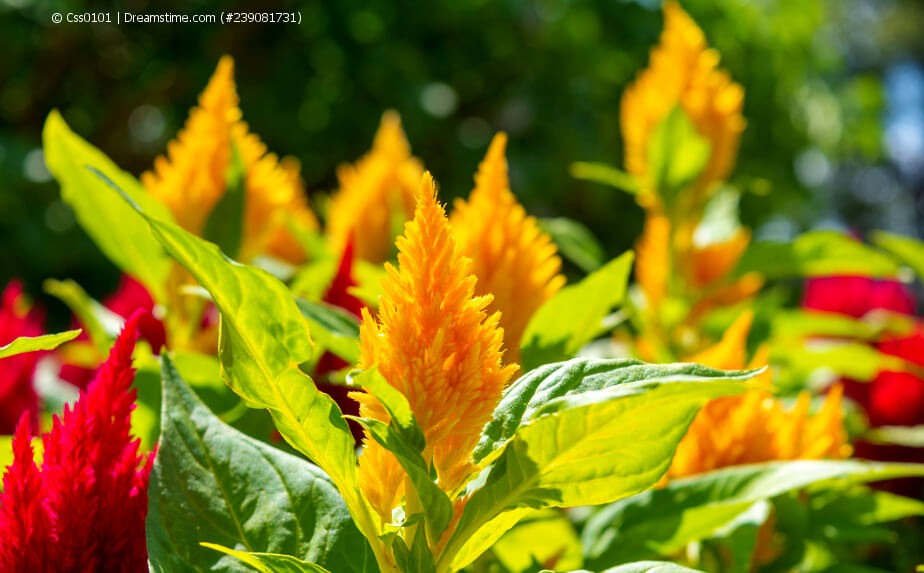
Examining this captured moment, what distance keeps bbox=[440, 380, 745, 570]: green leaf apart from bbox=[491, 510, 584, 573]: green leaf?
30cm

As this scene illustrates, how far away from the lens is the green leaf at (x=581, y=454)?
0.40 m

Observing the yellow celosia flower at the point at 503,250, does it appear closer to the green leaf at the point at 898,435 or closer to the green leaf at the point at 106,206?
the green leaf at the point at 106,206

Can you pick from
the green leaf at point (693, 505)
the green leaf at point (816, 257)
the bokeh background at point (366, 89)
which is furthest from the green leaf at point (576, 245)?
the bokeh background at point (366, 89)

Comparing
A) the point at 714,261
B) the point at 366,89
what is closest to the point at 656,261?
the point at 714,261

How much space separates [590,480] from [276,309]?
0.20 meters

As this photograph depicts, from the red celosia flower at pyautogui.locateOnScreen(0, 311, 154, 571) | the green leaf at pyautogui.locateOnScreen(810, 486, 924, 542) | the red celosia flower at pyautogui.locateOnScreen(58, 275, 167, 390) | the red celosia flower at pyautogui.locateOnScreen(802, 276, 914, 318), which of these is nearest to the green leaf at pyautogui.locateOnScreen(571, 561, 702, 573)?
the red celosia flower at pyautogui.locateOnScreen(0, 311, 154, 571)

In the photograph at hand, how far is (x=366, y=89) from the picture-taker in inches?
191

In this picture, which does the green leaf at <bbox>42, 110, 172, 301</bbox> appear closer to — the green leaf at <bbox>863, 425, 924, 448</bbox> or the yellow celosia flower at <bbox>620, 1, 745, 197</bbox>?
the yellow celosia flower at <bbox>620, 1, 745, 197</bbox>

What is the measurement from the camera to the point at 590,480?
44 centimetres

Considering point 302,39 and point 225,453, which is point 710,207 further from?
point 302,39

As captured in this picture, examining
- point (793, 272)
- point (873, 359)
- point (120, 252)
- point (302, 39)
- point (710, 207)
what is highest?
point (302, 39)

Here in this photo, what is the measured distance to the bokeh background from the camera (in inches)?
154

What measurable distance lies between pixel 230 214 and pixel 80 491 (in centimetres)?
49

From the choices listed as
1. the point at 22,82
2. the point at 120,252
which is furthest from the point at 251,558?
the point at 22,82
